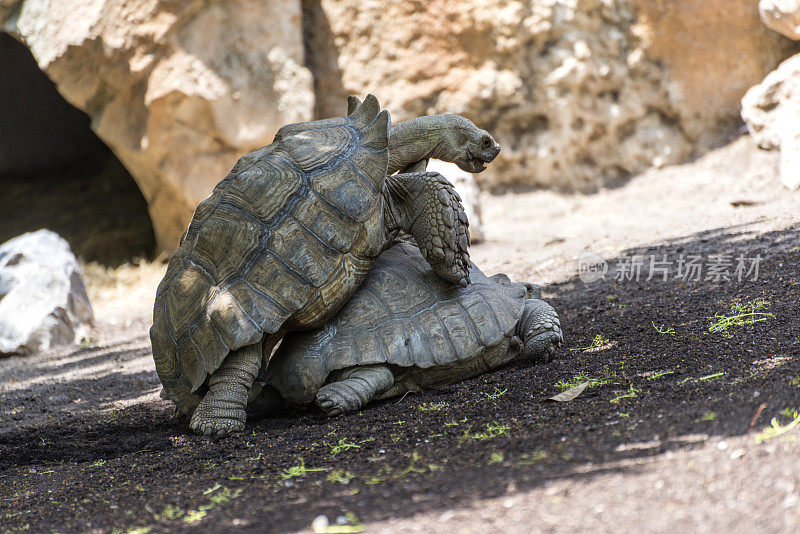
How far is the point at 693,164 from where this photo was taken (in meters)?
9.73

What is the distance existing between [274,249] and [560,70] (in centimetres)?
689

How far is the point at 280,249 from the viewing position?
373 centimetres

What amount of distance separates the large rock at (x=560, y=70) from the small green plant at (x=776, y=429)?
25.0 ft

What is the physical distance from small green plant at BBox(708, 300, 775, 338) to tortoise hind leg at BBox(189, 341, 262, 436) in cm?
243

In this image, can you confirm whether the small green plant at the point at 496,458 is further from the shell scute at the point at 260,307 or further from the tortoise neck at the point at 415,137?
the tortoise neck at the point at 415,137

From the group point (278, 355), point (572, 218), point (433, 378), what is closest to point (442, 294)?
point (433, 378)

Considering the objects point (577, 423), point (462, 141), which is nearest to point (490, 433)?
point (577, 423)

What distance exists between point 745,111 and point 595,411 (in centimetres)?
703

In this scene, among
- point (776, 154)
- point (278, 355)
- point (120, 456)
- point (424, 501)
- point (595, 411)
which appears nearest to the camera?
point (424, 501)

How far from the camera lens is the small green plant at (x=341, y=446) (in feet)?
10.5

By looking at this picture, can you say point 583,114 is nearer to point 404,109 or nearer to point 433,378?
point 404,109

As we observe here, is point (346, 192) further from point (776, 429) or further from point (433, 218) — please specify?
point (776, 429)

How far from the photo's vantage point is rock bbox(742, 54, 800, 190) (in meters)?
7.98

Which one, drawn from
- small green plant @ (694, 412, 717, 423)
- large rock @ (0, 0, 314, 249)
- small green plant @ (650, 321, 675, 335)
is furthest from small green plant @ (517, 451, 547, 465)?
large rock @ (0, 0, 314, 249)
